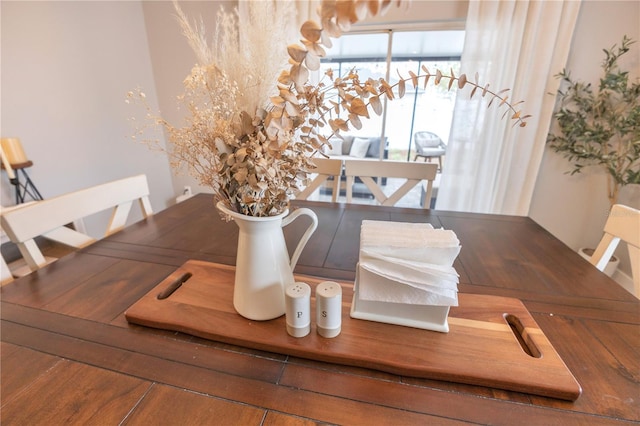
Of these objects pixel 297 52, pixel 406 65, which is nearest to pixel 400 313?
pixel 297 52

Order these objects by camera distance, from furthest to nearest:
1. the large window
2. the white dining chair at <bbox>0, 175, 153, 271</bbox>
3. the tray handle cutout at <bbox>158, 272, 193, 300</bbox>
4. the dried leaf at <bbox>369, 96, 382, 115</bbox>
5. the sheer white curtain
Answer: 1. the large window
2. the sheer white curtain
3. the white dining chair at <bbox>0, 175, 153, 271</bbox>
4. the tray handle cutout at <bbox>158, 272, 193, 300</bbox>
5. the dried leaf at <bbox>369, 96, 382, 115</bbox>

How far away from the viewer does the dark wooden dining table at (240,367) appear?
1.43 ft

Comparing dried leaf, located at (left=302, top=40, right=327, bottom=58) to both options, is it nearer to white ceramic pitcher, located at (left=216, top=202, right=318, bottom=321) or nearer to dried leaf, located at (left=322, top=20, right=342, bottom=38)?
dried leaf, located at (left=322, top=20, right=342, bottom=38)

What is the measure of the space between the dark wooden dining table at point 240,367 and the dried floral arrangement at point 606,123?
153cm

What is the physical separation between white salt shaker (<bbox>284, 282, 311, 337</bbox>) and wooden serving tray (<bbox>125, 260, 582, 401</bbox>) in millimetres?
17

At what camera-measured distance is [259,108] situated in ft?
1.59

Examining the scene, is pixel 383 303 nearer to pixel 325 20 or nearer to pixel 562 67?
pixel 325 20

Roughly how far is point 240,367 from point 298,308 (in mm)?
147

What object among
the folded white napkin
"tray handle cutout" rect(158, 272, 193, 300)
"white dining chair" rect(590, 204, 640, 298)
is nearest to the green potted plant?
"white dining chair" rect(590, 204, 640, 298)

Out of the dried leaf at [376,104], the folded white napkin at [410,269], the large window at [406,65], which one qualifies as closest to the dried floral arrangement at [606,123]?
the large window at [406,65]

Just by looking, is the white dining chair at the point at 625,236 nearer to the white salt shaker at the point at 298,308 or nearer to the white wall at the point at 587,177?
the white salt shaker at the point at 298,308

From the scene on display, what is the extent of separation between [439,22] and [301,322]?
241cm

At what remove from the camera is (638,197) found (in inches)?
75.3

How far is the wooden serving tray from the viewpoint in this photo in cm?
49
